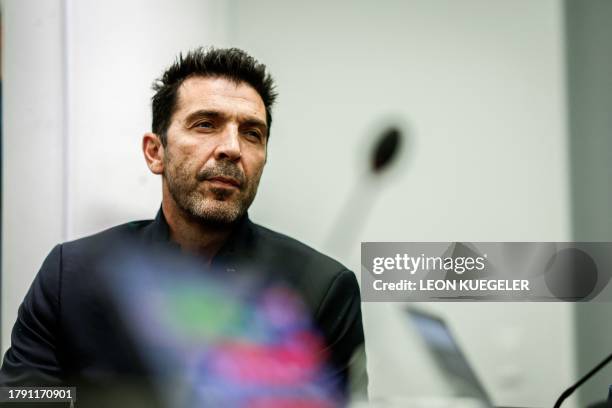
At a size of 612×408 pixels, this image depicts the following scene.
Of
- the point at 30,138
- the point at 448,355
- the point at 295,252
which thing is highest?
the point at 30,138

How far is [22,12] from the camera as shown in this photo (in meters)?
1.35

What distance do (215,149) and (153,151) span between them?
0.17 m

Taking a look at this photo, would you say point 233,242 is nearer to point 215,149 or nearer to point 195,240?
point 195,240

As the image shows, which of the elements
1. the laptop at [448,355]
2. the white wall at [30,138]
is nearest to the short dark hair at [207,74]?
the white wall at [30,138]

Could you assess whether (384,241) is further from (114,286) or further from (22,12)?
(22,12)

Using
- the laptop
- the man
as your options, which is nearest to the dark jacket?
the man

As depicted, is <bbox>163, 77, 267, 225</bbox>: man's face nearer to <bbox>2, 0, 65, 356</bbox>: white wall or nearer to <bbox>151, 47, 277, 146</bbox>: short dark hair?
<bbox>151, 47, 277, 146</bbox>: short dark hair

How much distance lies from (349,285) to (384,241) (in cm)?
11

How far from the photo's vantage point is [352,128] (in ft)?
4.25

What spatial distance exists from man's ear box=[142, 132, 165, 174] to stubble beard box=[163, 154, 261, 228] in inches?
1.3

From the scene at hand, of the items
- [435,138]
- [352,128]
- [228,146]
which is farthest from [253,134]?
[435,138]

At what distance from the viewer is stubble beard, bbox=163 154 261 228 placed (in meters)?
1.22

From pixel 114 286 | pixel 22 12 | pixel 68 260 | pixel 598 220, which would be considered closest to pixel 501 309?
pixel 598 220

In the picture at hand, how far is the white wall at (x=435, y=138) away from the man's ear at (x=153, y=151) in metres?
0.21
